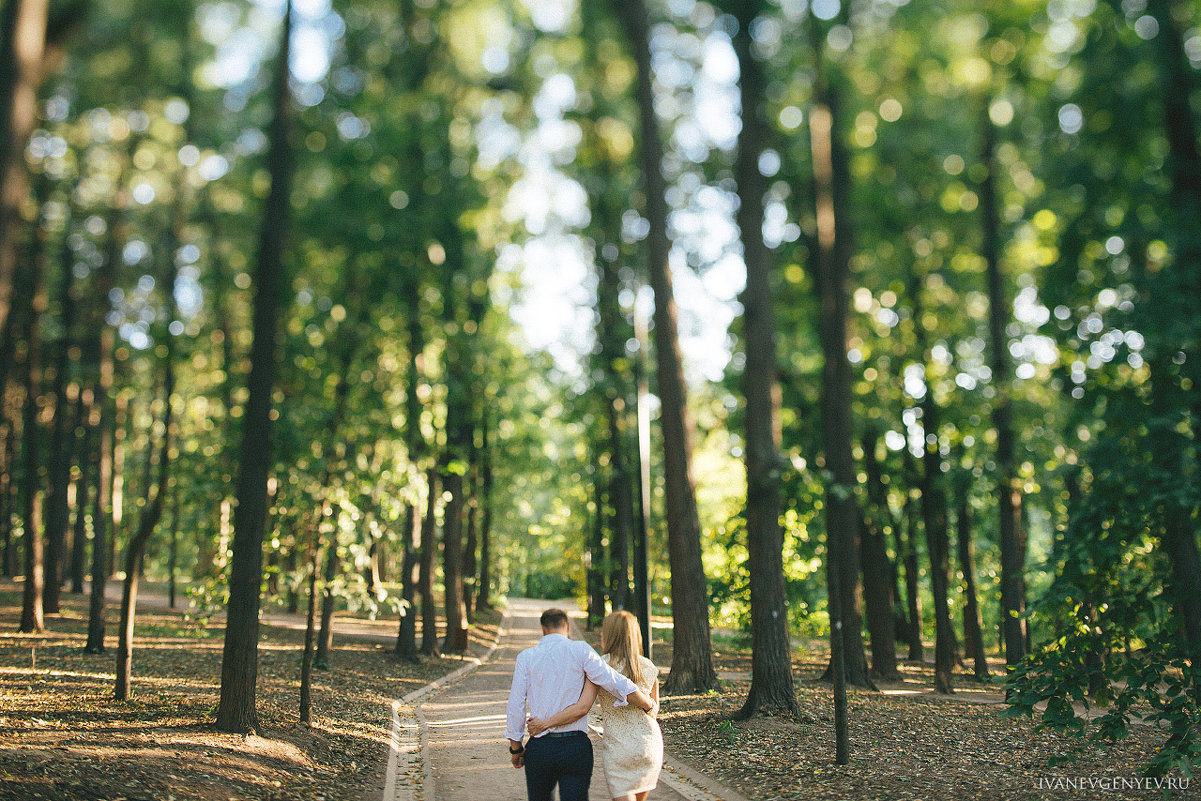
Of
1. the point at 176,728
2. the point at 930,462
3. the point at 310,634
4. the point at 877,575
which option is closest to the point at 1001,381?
the point at 930,462

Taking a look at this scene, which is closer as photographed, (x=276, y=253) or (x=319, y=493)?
(x=276, y=253)

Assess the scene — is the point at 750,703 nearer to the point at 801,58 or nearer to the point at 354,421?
the point at 354,421

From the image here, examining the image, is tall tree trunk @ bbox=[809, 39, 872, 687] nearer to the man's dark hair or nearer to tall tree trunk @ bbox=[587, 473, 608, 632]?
the man's dark hair

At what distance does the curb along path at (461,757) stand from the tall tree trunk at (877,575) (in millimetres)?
8627

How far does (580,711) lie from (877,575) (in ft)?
56.1

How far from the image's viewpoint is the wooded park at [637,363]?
7934mm

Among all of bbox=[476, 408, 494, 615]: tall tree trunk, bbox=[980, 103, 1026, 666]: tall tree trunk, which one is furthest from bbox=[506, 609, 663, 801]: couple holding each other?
bbox=[476, 408, 494, 615]: tall tree trunk

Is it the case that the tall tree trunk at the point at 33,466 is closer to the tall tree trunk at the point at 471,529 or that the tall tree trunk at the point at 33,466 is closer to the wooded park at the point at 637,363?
the wooded park at the point at 637,363

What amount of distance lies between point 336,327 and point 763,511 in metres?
8.31

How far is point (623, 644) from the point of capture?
18.5 ft

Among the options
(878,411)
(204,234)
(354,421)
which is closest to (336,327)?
(354,421)

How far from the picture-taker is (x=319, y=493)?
1201 centimetres

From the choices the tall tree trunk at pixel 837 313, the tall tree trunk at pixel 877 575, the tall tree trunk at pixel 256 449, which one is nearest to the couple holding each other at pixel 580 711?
the tall tree trunk at pixel 256 449

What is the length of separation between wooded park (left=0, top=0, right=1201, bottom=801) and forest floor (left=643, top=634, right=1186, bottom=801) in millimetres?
92
